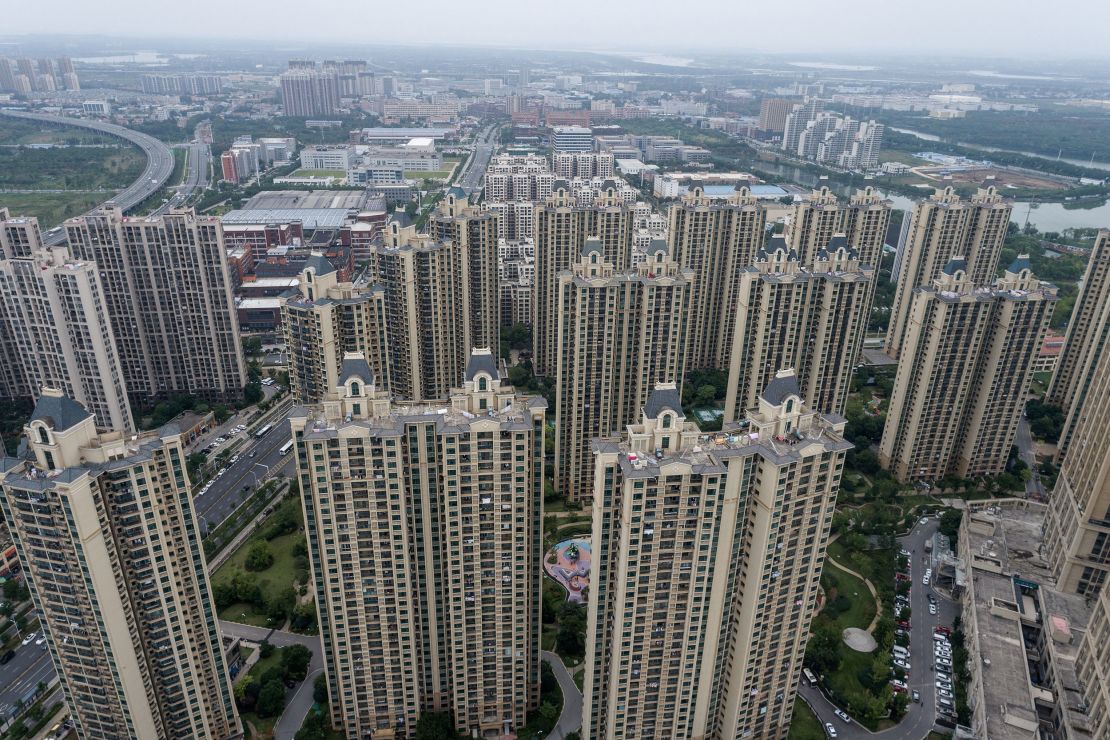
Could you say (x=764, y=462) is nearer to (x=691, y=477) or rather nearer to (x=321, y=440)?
(x=691, y=477)

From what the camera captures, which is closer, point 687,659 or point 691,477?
point 691,477

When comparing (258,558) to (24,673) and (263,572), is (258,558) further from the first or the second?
(24,673)

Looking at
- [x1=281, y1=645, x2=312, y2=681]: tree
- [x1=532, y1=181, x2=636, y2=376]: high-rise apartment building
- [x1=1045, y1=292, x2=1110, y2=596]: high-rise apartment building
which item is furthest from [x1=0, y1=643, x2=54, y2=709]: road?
[x1=1045, y1=292, x2=1110, y2=596]: high-rise apartment building

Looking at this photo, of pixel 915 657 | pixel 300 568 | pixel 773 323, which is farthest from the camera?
pixel 773 323

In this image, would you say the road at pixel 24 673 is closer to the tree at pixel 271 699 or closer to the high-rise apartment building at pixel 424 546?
the tree at pixel 271 699

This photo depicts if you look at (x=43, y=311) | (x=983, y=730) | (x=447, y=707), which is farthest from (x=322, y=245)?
(x=983, y=730)

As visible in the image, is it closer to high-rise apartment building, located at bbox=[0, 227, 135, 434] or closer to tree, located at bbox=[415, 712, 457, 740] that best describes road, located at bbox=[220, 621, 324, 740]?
tree, located at bbox=[415, 712, 457, 740]
